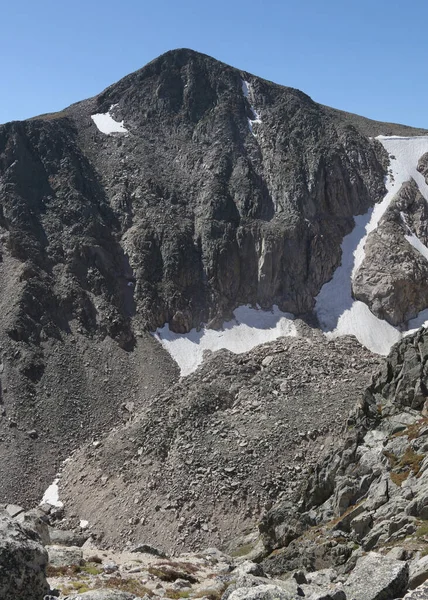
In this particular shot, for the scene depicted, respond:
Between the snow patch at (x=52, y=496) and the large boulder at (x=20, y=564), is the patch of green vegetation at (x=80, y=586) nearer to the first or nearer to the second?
the large boulder at (x=20, y=564)

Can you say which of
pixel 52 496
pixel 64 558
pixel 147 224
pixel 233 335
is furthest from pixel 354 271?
pixel 64 558

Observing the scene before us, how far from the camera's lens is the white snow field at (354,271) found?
236 feet

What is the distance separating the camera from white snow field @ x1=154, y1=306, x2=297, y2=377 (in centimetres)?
6888

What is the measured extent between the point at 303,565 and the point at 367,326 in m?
50.6

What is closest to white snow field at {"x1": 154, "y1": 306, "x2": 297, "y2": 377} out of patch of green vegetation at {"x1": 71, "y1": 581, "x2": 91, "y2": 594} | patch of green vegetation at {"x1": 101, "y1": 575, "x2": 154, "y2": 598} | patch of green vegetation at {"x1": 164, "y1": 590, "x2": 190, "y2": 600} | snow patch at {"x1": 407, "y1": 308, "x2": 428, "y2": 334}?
snow patch at {"x1": 407, "y1": 308, "x2": 428, "y2": 334}

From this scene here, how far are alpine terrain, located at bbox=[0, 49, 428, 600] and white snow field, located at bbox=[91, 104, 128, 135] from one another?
0.58m

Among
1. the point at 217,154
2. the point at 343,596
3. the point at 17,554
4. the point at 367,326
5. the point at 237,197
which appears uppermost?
the point at 217,154

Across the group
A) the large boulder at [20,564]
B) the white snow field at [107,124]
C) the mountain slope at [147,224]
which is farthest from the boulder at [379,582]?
the white snow field at [107,124]

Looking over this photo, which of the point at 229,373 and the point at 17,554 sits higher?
the point at 229,373

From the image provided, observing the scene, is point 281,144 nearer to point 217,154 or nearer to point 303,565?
point 217,154

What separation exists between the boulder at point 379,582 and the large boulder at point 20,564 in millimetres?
6812

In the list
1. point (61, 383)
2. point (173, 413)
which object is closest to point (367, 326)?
point (173, 413)

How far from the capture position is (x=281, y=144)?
9025 centimetres

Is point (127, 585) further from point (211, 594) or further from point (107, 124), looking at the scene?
point (107, 124)
